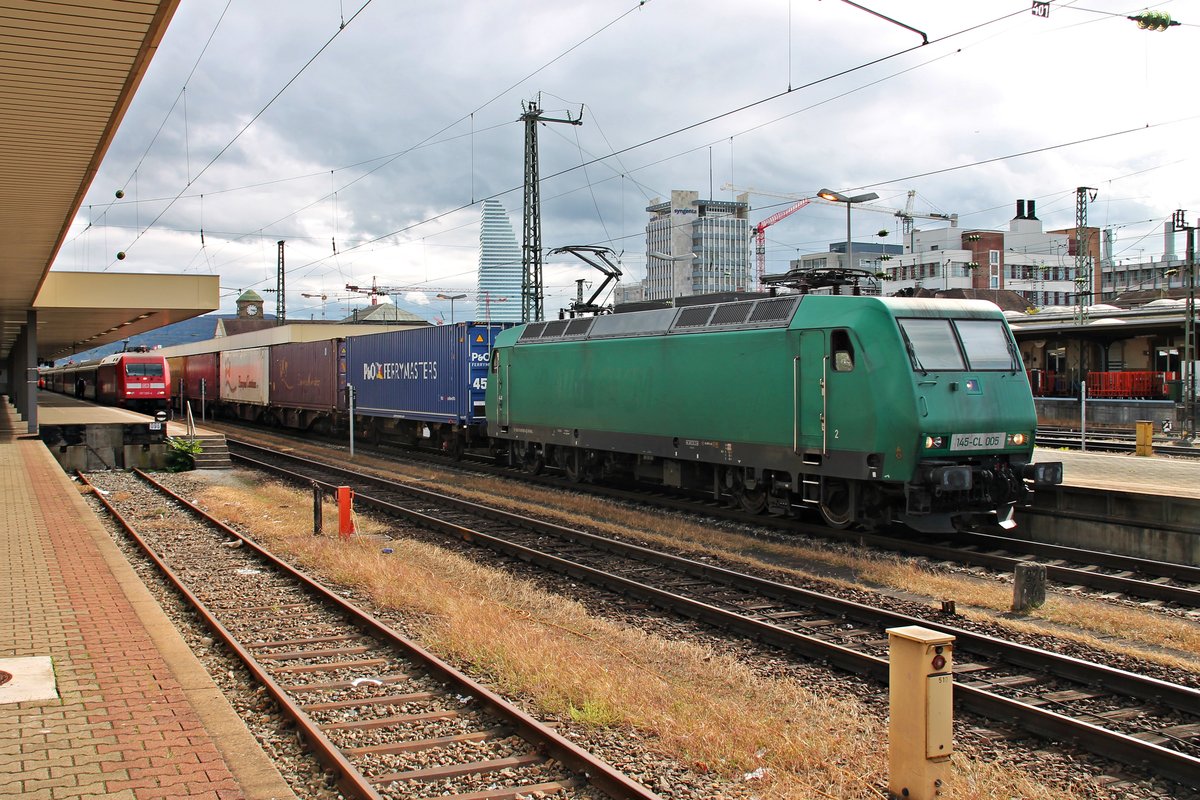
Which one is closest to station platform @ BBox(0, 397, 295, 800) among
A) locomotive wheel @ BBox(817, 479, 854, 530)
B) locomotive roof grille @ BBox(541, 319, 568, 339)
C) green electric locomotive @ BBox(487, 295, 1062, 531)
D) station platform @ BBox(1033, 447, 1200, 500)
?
green electric locomotive @ BBox(487, 295, 1062, 531)

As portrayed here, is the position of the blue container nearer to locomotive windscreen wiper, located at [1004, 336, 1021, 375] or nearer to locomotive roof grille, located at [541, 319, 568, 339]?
locomotive roof grille, located at [541, 319, 568, 339]

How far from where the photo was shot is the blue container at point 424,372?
24.2 meters

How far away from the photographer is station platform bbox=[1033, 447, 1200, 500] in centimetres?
1462

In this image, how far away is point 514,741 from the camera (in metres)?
6.13

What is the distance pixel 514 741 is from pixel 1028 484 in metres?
9.64

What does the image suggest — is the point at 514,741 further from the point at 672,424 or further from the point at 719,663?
the point at 672,424

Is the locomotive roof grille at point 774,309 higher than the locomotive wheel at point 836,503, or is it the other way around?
the locomotive roof grille at point 774,309

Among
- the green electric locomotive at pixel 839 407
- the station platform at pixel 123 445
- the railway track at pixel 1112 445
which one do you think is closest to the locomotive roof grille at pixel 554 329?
the green electric locomotive at pixel 839 407

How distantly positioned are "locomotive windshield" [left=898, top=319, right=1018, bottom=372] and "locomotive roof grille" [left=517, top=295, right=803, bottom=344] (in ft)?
5.78

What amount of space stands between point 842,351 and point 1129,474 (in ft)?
26.2

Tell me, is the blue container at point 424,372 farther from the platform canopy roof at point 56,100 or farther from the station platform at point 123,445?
the platform canopy roof at point 56,100

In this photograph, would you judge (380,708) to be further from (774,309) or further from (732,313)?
(732,313)

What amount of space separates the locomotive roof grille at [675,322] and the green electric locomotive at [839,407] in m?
0.03

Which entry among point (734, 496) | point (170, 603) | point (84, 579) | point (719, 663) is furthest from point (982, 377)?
point (84, 579)
